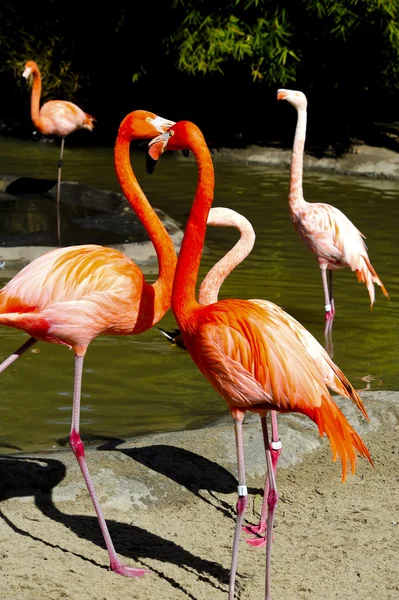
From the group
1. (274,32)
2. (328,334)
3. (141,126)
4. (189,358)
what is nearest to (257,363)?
(141,126)

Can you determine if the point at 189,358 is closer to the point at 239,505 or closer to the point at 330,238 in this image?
the point at 330,238

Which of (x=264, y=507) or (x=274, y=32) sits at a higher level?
(x=274, y=32)

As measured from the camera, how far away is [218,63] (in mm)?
16125

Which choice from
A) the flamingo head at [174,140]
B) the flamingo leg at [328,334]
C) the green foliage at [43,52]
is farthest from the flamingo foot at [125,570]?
the green foliage at [43,52]

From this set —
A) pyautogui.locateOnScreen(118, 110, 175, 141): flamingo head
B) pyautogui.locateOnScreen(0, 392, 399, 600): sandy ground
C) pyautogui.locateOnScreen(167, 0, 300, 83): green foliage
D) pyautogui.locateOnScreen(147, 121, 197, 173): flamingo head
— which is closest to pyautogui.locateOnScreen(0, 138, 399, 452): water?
pyautogui.locateOnScreen(0, 392, 399, 600): sandy ground

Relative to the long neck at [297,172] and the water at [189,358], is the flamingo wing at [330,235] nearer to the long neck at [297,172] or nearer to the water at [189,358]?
the long neck at [297,172]

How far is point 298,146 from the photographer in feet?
24.5

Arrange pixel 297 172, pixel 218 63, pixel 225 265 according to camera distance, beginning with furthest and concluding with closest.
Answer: pixel 218 63
pixel 297 172
pixel 225 265

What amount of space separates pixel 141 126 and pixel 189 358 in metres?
2.72

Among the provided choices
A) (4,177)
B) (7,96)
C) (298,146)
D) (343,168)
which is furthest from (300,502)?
(7,96)

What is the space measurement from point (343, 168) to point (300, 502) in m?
11.0

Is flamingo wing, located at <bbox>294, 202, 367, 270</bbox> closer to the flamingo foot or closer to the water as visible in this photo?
the water

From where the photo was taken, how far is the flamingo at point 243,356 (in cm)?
312

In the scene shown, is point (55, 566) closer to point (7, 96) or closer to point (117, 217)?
point (117, 217)
